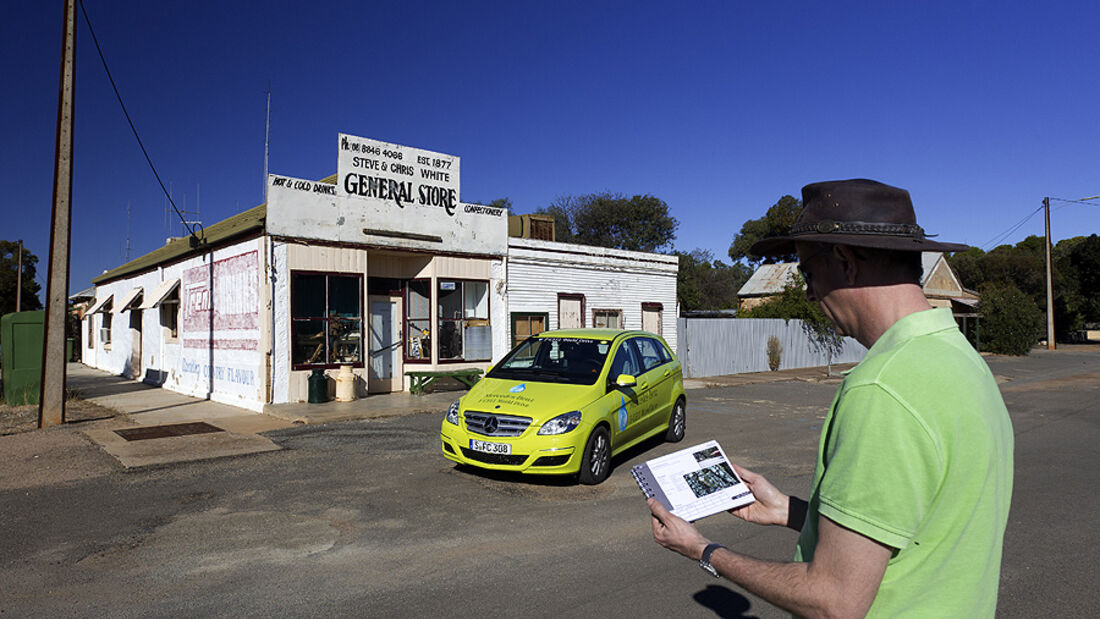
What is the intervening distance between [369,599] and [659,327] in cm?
1879

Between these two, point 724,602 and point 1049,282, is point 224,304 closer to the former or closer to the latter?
point 724,602

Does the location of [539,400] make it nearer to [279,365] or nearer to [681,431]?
[681,431]

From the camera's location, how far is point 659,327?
22.6m

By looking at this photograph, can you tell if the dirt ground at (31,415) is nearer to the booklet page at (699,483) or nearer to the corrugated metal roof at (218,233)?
the corrugated metal roof at (218,233)

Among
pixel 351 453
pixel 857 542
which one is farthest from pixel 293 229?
pixel 857 542

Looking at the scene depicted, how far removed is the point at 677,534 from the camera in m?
1.91

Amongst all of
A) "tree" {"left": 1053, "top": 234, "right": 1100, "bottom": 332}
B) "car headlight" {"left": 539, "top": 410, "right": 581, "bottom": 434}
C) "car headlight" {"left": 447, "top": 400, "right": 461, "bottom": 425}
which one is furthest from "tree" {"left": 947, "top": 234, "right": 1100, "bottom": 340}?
"car headlight" {"left": 447, "top": 400, "right": 461, "bottom": 425}

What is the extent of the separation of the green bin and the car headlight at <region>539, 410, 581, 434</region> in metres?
13.1

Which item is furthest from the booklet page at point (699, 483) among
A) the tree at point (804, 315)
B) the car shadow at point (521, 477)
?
the tree at point (804, 315)

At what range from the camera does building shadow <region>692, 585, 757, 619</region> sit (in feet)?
14.0

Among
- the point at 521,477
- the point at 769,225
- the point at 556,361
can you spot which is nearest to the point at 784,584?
the point at 521,477

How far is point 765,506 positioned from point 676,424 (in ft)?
27.4

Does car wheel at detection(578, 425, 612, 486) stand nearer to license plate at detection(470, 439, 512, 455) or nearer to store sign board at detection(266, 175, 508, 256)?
license plate at detection(470, 439, 512, 455)

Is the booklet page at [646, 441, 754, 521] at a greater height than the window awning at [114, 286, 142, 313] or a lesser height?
lesser
